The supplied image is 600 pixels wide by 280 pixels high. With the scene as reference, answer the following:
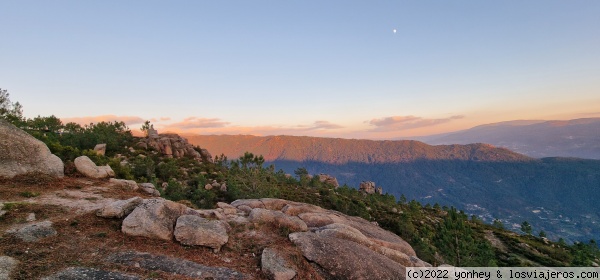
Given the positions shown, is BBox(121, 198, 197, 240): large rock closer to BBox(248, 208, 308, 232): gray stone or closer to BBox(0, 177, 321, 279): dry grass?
BBox(0, 177, 321, 279): dry grass

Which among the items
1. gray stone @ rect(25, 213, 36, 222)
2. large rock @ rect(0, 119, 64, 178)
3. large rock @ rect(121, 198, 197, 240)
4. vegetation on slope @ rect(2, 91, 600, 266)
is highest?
large rock @ rect(0, 119, 64, 178)

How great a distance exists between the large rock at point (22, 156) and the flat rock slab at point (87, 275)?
55.7 feet

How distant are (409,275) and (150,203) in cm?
1895

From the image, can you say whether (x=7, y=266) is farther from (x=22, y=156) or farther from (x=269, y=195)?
(x=269, y=195)

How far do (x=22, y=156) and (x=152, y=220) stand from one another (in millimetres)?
16428

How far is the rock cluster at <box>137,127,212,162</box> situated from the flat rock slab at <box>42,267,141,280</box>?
10804 cm

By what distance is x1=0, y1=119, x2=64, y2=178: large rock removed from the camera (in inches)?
873

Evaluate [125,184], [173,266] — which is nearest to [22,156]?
[125,184]

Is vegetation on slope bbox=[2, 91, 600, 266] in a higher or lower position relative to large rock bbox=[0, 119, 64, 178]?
lower

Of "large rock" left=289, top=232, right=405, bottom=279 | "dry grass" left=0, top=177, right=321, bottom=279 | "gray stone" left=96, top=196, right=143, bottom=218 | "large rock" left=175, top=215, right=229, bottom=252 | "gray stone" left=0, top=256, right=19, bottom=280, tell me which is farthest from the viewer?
"gray stone" left=96, top=196, right=143, bottom=218

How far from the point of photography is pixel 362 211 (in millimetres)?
101250

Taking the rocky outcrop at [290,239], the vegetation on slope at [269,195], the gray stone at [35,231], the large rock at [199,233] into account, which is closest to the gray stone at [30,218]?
the gray stone at [35,231]

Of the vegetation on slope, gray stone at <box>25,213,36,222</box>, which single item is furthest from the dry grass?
the vegetation on slope

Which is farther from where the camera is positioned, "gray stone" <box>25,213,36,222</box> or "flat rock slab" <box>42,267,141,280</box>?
"gray stone" <box>25,213,36,222</box>
